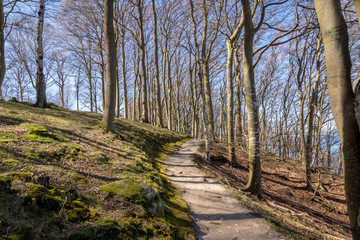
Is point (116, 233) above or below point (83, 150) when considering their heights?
below

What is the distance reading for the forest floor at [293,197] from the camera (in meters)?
5.11

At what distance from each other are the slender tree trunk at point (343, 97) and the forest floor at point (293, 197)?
87.1 inches

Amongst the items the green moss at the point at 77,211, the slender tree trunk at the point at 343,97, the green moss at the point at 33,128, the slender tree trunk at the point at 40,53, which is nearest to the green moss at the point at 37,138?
the green moss at the point at 33,128

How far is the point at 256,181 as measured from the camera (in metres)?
5.73

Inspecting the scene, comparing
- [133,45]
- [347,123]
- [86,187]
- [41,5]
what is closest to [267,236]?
[347,123]

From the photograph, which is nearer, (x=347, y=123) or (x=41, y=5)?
(x=347, y=123)

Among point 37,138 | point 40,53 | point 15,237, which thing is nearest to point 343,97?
point 15,237

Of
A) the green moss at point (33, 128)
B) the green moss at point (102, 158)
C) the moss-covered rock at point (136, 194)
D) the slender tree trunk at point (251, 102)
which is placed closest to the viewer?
the moss-covered rock at point (136, 194)

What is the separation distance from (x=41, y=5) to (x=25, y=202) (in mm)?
11617

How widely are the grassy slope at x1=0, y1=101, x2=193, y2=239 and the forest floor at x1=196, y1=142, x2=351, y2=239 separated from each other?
271 centimetres

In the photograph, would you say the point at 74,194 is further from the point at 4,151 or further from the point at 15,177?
the point at 4,151

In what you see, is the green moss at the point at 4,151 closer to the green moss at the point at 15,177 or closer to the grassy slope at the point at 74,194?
the grassy slope at the point at 74,194

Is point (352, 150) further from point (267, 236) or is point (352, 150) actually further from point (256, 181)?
point (256, 181)

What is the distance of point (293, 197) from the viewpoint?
26.9ft
